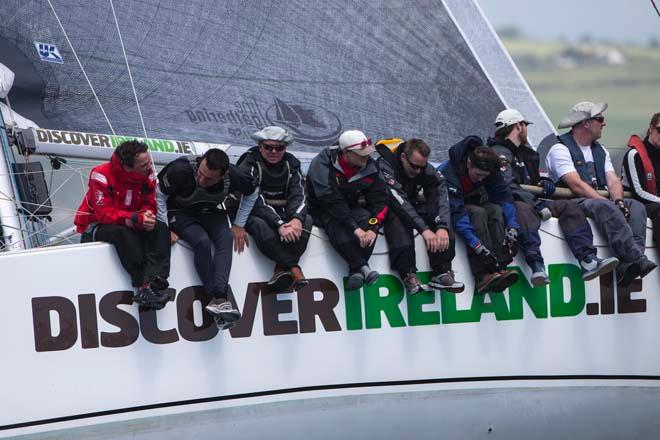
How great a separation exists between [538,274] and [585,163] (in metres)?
0.72

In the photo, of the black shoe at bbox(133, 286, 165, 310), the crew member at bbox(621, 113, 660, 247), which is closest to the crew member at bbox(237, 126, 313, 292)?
the black shoe at bbox(133, 286, 165, 310)

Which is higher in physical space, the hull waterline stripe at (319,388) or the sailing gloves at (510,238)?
the sailing gloves at (510,238)

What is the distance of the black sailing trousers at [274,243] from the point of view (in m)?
4.82

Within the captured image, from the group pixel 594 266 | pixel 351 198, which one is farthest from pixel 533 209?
pixel 351 198

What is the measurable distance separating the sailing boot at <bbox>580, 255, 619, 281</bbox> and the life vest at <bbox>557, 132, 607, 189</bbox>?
462 millimetres

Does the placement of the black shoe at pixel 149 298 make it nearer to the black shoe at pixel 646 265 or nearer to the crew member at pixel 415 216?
the crew member at pixel 415 216

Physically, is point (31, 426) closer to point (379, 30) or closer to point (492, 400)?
point (492, 400)

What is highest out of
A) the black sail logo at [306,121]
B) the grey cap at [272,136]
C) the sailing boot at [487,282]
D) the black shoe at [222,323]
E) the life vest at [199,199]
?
the black sail logo at [306,121]

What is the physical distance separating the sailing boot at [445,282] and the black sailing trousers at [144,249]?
1127mm

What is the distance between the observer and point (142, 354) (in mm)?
4789

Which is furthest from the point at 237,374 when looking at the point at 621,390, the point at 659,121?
the point at 659,121

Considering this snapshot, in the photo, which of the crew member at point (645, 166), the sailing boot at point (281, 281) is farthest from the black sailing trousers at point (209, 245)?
the crew member at point (645, 166)

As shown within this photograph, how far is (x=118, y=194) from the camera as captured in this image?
185 inches

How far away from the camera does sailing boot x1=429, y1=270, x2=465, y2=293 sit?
16.5 ft
